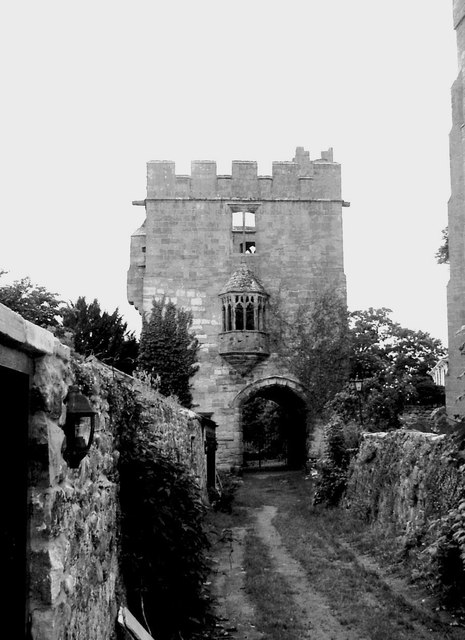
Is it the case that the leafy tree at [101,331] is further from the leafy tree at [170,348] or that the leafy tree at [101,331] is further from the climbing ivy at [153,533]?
the climbing ivy at [153,533]

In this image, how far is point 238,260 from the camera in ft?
86.7

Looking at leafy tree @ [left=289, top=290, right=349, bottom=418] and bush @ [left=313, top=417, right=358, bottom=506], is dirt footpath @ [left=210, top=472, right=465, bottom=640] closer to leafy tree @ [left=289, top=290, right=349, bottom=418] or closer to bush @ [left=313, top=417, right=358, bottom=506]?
bush @ [left=313, top=417, right=358, bottom=506]

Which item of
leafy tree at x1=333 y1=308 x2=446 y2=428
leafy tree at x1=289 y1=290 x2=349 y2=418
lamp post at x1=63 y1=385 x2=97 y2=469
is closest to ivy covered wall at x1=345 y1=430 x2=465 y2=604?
lamp post at x1=63 y1=385 x2=97 y2=469

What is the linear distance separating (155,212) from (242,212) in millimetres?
3283

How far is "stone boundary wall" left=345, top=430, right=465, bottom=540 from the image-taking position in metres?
9.03

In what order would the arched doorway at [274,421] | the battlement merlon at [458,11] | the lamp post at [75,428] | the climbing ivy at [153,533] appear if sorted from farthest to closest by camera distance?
the arched doorway at [274,421]
the battlement merlon at [458,11]
the climbing ivy at [153,533]
the lamp post at [75,428]

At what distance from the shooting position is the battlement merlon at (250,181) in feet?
86.5

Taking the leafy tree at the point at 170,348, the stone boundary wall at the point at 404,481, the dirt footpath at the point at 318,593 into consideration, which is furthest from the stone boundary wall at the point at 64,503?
Answer: the leafy tree at the point at 170,348

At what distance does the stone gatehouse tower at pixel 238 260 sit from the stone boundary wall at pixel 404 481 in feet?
35.1

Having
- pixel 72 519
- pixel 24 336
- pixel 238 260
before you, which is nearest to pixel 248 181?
pixel 238 260

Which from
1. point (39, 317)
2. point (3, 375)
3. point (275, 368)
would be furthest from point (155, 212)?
point (3, 375)

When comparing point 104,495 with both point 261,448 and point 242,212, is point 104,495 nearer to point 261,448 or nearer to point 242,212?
point 242,212

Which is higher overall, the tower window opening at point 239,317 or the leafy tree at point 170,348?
the tower window opening at point 239,317

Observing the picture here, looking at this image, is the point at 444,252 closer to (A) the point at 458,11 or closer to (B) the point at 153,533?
(A) the point at 458,11
